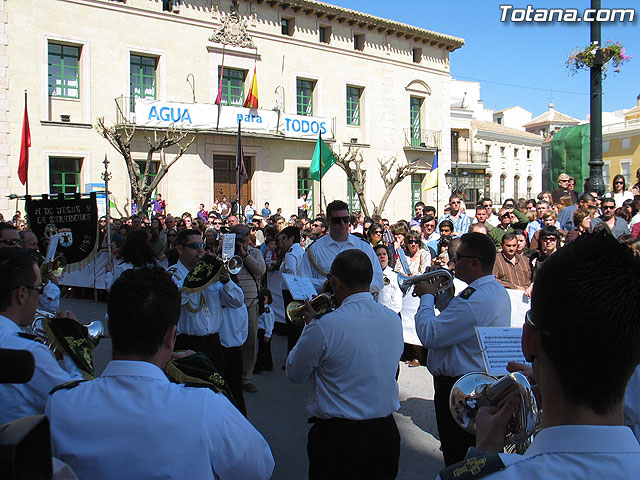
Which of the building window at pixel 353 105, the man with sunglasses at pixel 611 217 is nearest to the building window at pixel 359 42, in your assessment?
the building window at pixel 353 105

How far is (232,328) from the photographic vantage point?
216 inches

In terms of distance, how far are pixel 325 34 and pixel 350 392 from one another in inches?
1115

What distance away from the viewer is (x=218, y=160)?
25.2 meters

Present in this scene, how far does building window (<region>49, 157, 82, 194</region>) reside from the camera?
70.1 feet

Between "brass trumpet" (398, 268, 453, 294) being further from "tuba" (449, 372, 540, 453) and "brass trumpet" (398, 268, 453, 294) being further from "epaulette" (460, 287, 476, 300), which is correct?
"tuba" (449, 372, 540, 453)

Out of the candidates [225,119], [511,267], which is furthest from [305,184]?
[511,267]

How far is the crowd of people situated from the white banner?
56.5ft

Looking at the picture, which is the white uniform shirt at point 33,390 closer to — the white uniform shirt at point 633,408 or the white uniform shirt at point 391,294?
the white uniform shirt at point 633,408

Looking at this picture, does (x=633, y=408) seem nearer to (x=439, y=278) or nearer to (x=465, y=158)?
(x=439, y=278)

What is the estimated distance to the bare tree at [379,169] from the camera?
25.9 metres

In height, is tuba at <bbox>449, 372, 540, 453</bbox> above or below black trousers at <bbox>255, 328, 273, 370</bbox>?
above

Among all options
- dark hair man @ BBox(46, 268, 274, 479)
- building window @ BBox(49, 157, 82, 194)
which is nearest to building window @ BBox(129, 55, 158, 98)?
building window @ BBox(49, 157, 82, 194)

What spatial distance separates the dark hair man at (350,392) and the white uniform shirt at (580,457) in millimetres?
1994

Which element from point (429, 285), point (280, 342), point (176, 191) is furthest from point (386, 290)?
point (176, 191)
